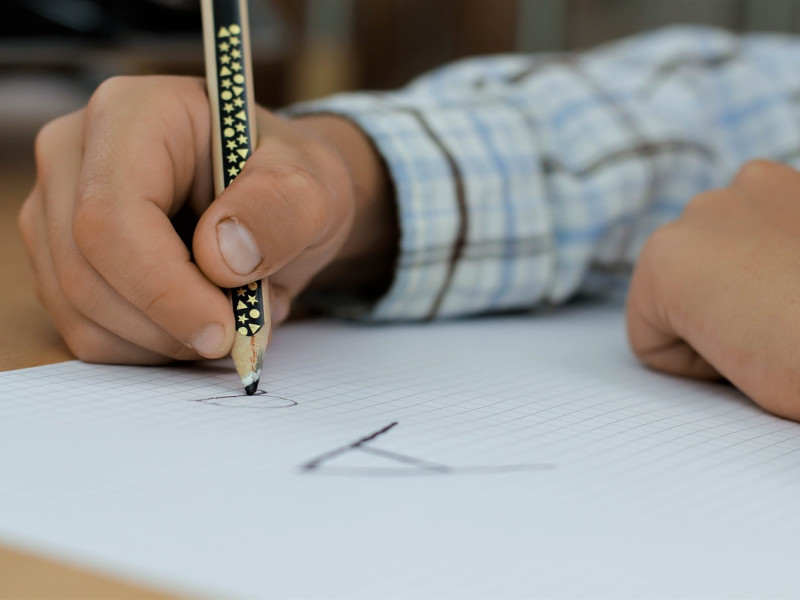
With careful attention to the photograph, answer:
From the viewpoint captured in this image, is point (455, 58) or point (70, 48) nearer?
point (70, 48)

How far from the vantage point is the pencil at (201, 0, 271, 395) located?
0.92ft

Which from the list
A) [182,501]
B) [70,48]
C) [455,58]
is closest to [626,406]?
[182,501]

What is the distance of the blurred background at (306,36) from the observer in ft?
2.83

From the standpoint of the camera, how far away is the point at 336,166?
33 cm

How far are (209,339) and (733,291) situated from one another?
17 cm

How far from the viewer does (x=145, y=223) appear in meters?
0.26

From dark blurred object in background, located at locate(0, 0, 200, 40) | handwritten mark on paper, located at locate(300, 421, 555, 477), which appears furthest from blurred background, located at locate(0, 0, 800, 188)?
handwritten mark on paper, located at locate(300, 421, 555, 477)

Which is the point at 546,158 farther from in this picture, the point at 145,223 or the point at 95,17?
the point at 95,17

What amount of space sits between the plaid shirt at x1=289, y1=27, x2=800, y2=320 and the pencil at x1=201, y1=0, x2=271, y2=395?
131 millimetres

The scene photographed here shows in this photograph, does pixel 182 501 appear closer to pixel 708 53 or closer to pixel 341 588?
pixel 341 588

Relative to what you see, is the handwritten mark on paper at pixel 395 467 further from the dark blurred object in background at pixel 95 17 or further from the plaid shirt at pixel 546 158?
the dark blurred object in background at pixel 95 17

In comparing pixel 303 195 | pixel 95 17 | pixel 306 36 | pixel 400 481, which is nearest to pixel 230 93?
pixel 303 195

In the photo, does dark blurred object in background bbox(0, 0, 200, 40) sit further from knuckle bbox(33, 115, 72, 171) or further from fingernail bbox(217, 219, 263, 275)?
fingernail bbox(217, 219, 263, 275)

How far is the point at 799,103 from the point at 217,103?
38cm
